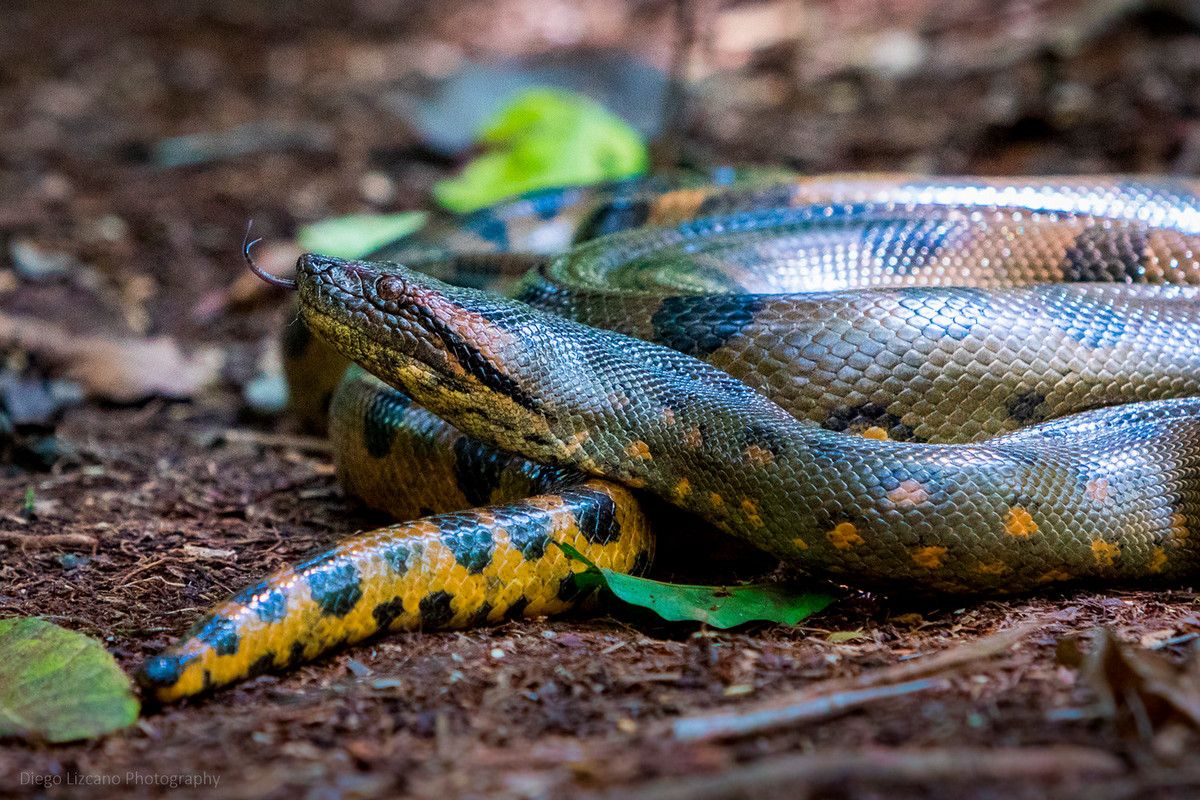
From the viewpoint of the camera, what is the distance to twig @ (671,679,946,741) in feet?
10.6

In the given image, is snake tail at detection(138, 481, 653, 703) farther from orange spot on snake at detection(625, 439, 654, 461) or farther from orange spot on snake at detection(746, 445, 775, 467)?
orange spot on snake at detection(746, 445, 775, 467)

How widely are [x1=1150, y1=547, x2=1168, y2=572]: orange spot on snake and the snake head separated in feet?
7.69

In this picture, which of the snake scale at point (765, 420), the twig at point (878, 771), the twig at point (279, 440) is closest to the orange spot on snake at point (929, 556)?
the snake scale at point (765, 420)

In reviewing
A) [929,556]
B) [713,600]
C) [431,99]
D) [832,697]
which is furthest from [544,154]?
[832,697]

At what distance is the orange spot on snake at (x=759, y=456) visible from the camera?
451 cm

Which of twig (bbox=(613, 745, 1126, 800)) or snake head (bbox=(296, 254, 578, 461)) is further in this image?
snake head (bbox=(296, 254, 578, 461))

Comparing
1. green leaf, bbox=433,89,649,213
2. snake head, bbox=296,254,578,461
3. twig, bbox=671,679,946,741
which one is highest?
green leaf, bbox=433,89,649,213

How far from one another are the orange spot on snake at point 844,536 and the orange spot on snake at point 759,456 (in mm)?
352

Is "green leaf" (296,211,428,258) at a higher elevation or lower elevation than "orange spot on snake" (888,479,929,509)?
higher

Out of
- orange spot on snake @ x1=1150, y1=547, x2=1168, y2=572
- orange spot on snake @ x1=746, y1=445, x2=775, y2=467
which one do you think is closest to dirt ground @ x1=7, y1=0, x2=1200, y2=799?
orange spot on snake @ x1=1150, y1=547, x2=1168, y2=572

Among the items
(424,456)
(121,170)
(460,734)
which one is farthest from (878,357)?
(121,170)

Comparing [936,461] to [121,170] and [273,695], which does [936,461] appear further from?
[121,170]

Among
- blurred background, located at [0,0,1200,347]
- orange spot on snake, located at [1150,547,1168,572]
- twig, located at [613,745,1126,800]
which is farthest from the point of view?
blurred background, located at [0,0,1200,347]

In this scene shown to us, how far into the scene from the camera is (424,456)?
5.55 meters
